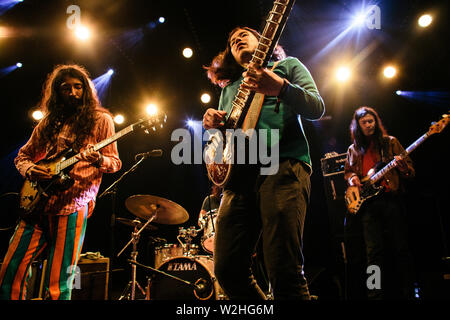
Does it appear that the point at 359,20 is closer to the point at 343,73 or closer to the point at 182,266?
the point at 343,73

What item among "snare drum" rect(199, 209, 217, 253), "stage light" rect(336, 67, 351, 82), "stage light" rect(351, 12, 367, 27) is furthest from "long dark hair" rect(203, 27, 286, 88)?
"stage light" rect(336, 67, 351, 82)

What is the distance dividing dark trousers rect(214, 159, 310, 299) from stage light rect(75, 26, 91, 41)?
6418 millimetres

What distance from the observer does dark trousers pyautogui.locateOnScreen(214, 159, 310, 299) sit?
1.44 m

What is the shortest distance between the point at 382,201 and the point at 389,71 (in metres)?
4.10

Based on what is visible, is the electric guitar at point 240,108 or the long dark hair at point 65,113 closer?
the electric guitar at point 240,108

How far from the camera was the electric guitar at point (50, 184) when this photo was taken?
2336 mm

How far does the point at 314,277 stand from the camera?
4.69m

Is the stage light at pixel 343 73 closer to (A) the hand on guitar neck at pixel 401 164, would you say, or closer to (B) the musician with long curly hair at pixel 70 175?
(A) the hand on guitar neck at pixel 401 164

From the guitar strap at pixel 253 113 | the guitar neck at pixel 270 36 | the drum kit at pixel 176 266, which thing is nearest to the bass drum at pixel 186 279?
the drum kit at pixel 176 266

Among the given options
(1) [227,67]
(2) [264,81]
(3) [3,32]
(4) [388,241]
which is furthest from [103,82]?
(4) [388,241]

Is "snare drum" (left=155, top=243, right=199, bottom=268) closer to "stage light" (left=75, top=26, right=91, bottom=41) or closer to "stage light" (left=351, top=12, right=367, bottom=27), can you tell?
"stage light" (left=75, top=26, right=91, bottom=41)

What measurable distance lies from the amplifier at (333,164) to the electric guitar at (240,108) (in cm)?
420
